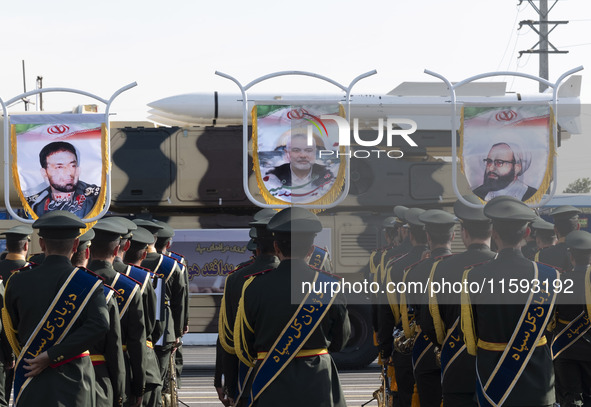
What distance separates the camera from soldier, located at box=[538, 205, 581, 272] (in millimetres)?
8852

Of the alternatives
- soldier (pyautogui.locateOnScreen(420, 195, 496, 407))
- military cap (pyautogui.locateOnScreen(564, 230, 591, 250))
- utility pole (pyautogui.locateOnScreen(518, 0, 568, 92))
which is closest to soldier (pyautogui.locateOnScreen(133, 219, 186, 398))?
soldier (pyautogui.locateOnScreen(420, 195, 496, 407))

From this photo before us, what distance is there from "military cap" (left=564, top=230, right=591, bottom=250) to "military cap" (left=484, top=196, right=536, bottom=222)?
2.29 m

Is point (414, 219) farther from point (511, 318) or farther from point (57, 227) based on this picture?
point (57, 227)

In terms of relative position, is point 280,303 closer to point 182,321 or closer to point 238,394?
point 238,394

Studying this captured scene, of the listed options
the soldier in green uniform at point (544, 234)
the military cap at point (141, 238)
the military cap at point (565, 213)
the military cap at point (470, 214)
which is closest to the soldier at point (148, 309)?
the military cap at point (141, 238)

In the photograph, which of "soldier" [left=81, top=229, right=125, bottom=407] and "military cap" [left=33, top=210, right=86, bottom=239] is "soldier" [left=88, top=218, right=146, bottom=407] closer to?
"soldier" [left=81, top=229, right=125, bottom=407]

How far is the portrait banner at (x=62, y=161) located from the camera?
9172mm

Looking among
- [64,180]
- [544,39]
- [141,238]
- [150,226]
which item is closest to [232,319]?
[141,238]

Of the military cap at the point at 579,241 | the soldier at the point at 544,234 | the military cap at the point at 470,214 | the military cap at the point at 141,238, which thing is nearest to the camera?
the military cap at the point at 470,214

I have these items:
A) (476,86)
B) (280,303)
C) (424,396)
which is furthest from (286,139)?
(476,86)

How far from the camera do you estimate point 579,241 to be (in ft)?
24.6

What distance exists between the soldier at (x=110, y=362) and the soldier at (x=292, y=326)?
0.96 meters

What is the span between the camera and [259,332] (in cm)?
514

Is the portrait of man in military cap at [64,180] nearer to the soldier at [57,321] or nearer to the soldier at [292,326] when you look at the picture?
the soldier at [57,321]
